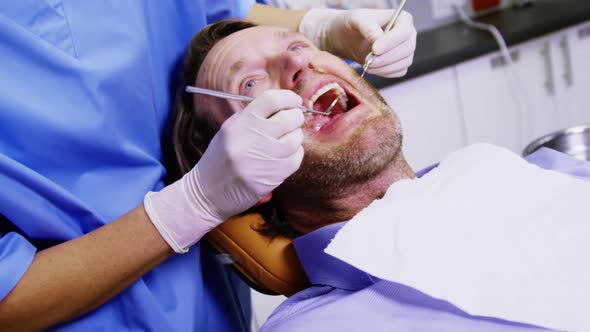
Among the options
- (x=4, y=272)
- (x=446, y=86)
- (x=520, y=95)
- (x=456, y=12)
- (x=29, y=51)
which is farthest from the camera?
(x=456, y=12)

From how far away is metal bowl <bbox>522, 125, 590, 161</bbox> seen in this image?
1.60 meters

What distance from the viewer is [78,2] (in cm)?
108

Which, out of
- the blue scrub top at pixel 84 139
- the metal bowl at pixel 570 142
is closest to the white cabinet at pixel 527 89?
the metal bowl at pixel 570 142

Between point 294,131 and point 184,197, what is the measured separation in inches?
8.7

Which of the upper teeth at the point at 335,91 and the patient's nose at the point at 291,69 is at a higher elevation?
the patient's nose at the point at 291,69

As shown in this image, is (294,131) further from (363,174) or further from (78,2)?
(78,2)

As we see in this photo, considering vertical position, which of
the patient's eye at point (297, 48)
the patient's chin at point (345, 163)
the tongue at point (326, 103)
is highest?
the patient's eye at point (297, 48)

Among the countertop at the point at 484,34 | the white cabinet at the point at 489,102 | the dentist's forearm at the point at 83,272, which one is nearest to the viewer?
the dentist's forearm at the point at 83,272

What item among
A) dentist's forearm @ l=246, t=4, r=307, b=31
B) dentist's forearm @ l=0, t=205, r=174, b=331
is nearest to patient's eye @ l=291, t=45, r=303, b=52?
dentist's forearm @ l=246, t=4, r=307, b=31

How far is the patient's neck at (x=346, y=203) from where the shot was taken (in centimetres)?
121

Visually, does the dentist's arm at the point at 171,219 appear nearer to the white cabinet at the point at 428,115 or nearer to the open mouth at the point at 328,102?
the open mouth at the point at 328,102

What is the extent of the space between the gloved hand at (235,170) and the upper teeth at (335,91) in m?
0.19

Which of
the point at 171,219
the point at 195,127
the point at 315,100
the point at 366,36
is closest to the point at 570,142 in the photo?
the point at 366,36

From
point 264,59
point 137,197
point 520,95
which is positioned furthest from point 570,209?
point 520,95
